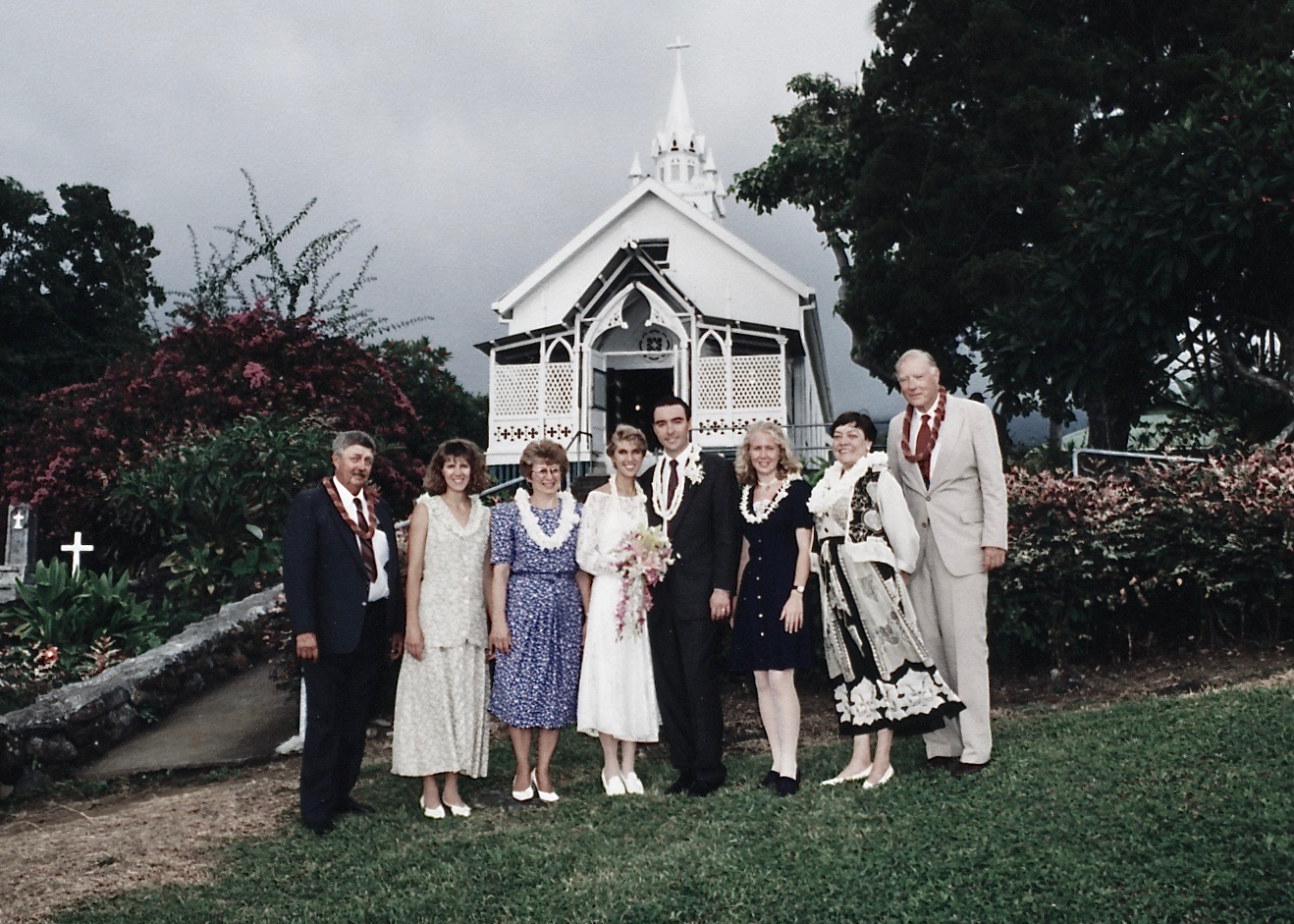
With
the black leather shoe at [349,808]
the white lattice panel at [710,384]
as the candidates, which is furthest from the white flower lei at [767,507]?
the white lattice panel at [710,384]

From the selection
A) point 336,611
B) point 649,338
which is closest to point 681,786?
point 336,611

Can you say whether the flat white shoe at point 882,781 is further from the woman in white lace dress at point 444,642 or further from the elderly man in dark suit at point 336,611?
the elderly man in dark suit at point 336,611

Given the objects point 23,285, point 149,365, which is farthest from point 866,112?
point 23,285

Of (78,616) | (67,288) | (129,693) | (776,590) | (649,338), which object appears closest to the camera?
(776,590)

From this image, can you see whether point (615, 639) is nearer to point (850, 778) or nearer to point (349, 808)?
point (850, 778)

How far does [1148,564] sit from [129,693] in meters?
7.99

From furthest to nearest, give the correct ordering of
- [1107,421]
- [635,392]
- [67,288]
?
[67,288] < [635,392] < [1107,421]

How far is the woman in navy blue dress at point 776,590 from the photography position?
5621mm

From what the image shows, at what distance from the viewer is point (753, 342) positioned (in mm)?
21406

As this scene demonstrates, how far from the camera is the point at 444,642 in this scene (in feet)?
18.9

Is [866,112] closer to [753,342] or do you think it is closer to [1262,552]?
[753,342]

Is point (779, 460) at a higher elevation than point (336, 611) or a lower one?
higher

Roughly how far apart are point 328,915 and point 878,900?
2.19 m

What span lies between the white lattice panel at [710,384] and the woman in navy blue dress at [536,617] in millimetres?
14558
